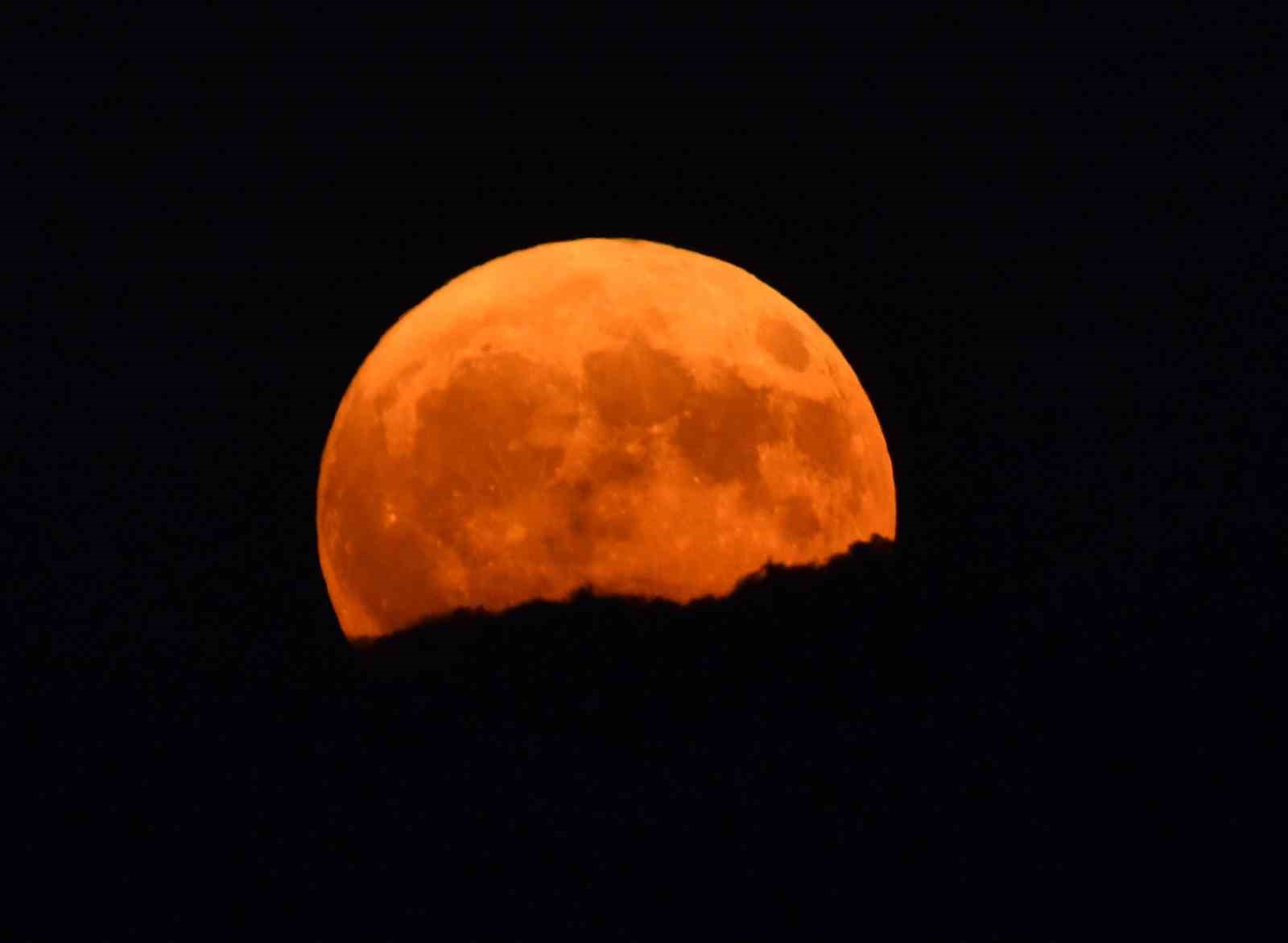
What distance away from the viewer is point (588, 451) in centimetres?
319

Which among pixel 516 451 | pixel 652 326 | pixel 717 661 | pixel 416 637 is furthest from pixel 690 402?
pixel 416 637

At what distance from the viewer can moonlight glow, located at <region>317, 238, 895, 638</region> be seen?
3.18 metres

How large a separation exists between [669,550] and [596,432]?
14.8 inches

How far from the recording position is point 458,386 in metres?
3.36

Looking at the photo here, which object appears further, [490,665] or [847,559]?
[847,559]

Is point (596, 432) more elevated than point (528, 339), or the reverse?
point (528, 339)

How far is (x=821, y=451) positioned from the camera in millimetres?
3514

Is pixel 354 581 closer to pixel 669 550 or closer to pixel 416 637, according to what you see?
pixel 416 637

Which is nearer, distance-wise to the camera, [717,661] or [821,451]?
[717,661]

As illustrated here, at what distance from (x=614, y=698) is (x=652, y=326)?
1.06 m

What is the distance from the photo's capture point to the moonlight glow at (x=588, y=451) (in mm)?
3182

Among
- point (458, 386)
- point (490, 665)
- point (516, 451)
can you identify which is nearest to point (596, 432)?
point (516, 451)

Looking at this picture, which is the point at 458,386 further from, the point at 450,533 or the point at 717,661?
the point at 717,661

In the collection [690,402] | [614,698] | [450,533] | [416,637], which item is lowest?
[614,698]
